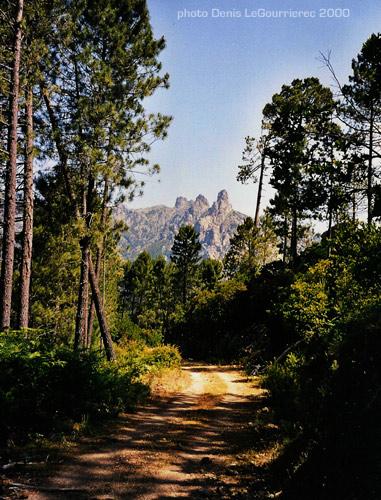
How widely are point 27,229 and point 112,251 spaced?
43.7 feet

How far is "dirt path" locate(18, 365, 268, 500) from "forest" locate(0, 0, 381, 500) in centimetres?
76

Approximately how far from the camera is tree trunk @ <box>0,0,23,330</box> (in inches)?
350

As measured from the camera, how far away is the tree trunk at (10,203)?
8.89 metres

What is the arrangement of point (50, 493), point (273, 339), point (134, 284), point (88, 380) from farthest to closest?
point (134, 284), point (273, 339), point (88, 380), point (50, 493)

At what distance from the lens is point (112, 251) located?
77.9 feet

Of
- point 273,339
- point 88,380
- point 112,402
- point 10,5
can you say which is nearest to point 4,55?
point 10,5

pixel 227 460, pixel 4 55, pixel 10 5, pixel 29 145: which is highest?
pixel 10 5

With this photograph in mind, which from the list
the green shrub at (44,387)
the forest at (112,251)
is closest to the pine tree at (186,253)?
the forest at (112,251)

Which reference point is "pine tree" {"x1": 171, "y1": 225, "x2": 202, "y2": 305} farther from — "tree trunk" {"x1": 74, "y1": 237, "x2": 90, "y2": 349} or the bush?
the bush

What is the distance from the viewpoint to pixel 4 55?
31.9 feet

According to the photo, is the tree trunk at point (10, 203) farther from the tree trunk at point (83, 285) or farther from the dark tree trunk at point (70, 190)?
the tree trunk at point (83, 285)

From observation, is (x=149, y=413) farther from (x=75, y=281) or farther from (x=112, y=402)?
(x=75, y=281)

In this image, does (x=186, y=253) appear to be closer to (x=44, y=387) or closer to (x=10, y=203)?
(x=10, y=203)

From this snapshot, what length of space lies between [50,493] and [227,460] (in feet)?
8.50
